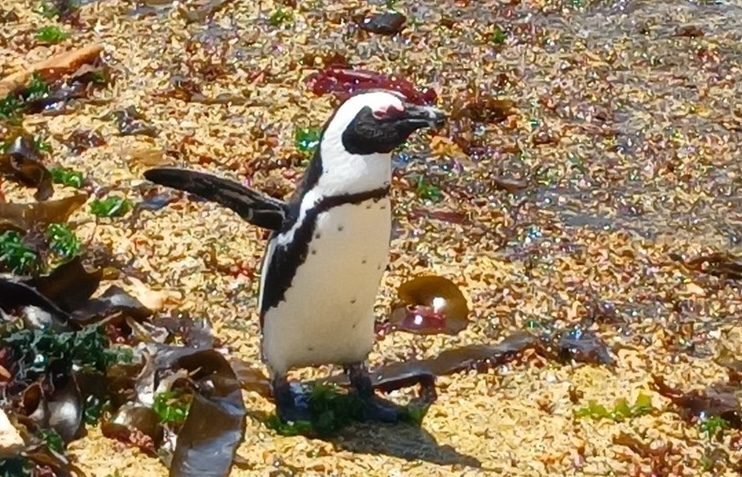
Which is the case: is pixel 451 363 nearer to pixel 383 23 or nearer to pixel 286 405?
pixel 286 405

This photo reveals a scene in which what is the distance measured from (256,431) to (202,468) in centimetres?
38

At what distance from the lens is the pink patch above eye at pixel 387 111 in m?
4.81

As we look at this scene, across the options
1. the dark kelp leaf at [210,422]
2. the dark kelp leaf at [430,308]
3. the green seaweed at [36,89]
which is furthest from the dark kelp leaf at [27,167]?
the dark kelp leaf at [210,422]

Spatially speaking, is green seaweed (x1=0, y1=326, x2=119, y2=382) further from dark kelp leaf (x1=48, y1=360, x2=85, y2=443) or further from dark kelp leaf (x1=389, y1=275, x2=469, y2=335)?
dark kelp leaf (x1=389, y1=275, x2=469, y2=335)

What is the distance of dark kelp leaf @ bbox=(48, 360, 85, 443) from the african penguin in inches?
26.6

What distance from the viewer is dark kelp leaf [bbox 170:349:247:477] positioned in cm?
480

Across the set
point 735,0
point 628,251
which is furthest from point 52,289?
point 735,0

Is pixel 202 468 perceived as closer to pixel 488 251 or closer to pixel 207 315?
pixel 207 315

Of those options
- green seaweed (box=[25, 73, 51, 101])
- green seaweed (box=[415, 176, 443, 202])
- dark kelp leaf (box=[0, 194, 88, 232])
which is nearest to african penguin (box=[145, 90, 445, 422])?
dark kelp leaf (box=[0, 194, 88, 232])

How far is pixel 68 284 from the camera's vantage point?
566cm

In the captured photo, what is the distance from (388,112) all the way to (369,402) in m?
1.09

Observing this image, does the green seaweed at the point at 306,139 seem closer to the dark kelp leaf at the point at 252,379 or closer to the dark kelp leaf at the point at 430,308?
the dark kelp leaf at the point at 430,308

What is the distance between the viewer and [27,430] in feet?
15.7

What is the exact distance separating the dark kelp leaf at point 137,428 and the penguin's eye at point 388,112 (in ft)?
4.11
